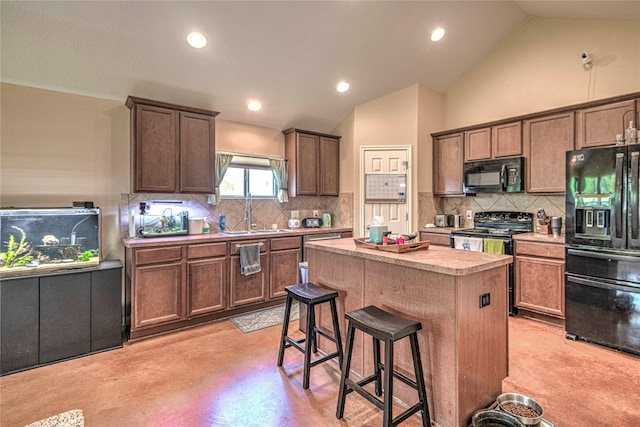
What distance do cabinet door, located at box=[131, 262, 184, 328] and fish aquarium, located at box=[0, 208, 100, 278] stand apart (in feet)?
1.49

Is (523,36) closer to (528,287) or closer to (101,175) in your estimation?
(528,287)

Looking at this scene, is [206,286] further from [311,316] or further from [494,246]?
[494,246]

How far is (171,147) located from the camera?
3576 mm

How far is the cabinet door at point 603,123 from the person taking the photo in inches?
125

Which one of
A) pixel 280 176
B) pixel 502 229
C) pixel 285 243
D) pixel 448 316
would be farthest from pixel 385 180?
pixel 448 316

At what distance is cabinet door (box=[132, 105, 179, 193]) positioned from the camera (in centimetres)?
338

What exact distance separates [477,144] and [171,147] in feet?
13.2

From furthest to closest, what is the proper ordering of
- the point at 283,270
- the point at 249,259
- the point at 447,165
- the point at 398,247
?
1. the point at 447,165
2. the point at 283,270
3. the point at 249,259
4. the point at 398,247

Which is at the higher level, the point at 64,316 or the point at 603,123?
the point at 603,123

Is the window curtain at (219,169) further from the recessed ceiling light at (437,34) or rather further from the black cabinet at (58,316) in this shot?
the recessed ceiling light at (437,34)

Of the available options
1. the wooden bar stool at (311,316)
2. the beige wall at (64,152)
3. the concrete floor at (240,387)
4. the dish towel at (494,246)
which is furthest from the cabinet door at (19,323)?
the dish towel at (494,246)

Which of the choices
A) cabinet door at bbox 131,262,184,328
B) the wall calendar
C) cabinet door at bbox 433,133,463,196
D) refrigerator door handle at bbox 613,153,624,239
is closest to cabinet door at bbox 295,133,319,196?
the wall calendar

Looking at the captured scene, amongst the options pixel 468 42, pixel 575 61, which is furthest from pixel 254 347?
pixel 575 61

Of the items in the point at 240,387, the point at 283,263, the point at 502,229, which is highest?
the point at 502,229
